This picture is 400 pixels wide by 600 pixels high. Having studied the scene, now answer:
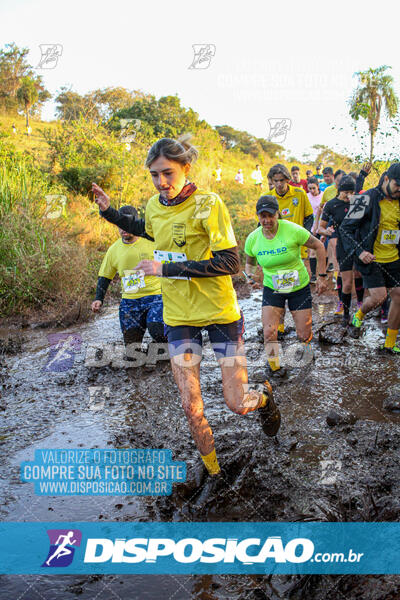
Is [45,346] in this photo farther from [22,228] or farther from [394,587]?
[394,587]

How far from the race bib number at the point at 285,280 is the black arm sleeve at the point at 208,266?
95.1 inches

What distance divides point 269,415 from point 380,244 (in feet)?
9.72

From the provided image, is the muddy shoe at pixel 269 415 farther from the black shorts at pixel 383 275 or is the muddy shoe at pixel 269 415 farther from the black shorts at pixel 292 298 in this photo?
the black shorts at pixel 383 275

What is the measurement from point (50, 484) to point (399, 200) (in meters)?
4.67

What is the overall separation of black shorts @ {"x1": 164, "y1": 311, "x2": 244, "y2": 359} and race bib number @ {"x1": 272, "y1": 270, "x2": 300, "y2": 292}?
2180mm

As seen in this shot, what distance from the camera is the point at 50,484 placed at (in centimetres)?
362

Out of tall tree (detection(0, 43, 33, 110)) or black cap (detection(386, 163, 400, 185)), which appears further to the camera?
tall tree (detection(0, 43, 33, 110))

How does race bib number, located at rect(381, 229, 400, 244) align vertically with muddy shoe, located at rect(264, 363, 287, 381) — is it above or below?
above

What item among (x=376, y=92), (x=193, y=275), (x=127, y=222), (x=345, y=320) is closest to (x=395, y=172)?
(x=345, y=320)

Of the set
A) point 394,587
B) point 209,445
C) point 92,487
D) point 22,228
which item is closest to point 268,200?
point 209,445

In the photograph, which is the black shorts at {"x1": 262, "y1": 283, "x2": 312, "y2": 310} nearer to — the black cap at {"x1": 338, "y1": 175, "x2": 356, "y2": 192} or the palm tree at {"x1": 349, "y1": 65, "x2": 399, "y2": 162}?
the black cap at {"x1": 338, "y1": 175, "x2": 356, "y2": 192}

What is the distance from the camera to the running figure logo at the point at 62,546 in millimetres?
2799

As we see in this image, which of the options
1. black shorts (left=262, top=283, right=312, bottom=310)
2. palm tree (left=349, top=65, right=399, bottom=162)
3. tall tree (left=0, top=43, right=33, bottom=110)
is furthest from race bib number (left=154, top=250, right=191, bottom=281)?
tall tree (left=0, top=43, right=33, bottom=110)

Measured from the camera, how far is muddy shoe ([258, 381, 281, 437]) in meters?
3.67
